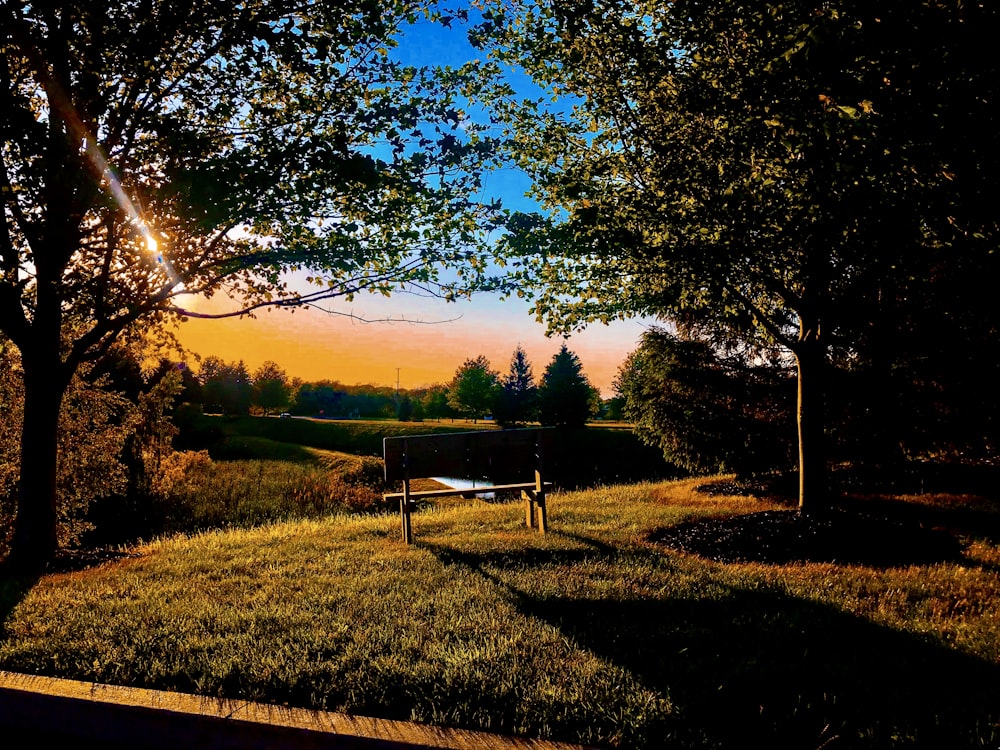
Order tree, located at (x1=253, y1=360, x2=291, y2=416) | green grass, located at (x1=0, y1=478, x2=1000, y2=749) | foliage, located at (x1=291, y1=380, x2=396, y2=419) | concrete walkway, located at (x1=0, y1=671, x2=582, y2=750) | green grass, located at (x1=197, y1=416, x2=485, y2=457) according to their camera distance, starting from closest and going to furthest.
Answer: concrete walkway, located at (x1=0, y1=671, x2=582, y2=750) < green grass, located at (x1=0, y1=478, x2=1000, y2=749) < green grass, located at (x1=197, y1=416, x2=485, y2=457) < tree, located at (x1=253, y1=360, x2=291, y2=416) < foliage, located at (x1=291, y1=380, x2=396, y2=419)

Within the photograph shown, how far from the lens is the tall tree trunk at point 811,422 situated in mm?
9758

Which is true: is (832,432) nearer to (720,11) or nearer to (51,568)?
(720,11)

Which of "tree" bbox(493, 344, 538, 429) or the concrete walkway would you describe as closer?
the concrete walkway

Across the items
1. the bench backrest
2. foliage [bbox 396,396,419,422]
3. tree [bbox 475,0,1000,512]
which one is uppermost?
tree [bbox 475,0,1000,512]

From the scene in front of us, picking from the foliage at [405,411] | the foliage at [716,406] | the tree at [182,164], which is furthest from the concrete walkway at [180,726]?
the foliage at [405,411]

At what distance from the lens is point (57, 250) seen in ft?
27.4

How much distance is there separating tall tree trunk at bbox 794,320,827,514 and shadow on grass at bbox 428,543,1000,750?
478 centimetres

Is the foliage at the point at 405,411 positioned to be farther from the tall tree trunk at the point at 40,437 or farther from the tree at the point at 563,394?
the tall tree trunk at the point at 40,437

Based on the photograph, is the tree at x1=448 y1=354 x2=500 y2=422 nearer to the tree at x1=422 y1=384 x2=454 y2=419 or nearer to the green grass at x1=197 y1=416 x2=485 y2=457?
the tree at x1=422 y1=384 x2=454 y2=419

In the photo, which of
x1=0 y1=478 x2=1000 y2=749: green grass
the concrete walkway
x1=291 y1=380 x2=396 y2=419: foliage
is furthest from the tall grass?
x1=291 y1=380 x2=396 y2=419: foliage

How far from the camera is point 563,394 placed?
173ft

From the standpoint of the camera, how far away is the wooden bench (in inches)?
344

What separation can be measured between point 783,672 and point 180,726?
3.62 meters

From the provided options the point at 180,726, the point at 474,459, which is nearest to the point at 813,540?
the point at 474,459
